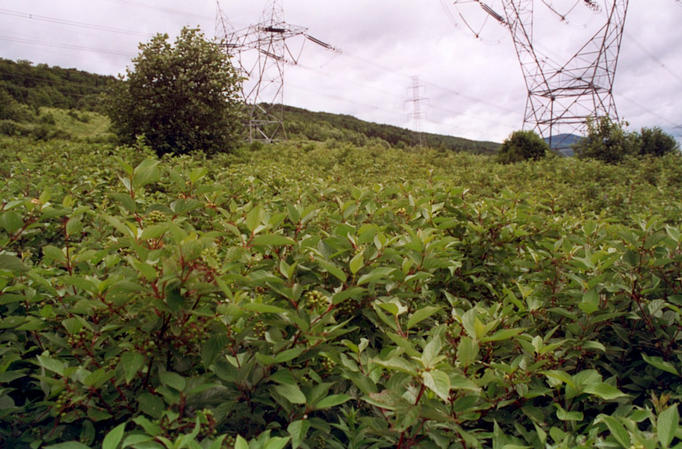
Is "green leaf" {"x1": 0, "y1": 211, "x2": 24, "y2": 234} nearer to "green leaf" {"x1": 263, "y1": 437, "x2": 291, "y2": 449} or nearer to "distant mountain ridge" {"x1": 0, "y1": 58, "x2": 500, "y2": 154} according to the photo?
"green leaf" {"x1": 263, "y1": 437, "x2": 291, "y2": 449}

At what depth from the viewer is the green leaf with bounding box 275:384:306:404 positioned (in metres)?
0.87

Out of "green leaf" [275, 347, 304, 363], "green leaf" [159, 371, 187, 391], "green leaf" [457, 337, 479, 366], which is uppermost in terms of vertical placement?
"green leaf" [457, 337, 479, 366]

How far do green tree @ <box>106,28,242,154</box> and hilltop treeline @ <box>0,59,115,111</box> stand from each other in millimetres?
24332

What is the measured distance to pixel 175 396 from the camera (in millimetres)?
891

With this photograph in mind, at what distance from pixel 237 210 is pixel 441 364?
106 centimetres

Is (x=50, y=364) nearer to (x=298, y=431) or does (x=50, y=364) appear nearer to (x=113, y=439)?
(x=113, y=439)

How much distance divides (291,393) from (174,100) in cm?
1166

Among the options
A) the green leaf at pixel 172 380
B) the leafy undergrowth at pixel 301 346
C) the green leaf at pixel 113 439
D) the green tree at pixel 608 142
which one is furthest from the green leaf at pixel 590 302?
the green tree at pixel 608 142

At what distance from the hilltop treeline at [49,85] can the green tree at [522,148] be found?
3081 cm

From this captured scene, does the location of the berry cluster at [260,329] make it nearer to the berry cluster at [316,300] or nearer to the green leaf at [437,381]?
the berry cluster at [316,300]

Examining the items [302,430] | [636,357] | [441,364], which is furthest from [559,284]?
[302,430]

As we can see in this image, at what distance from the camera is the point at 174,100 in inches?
426

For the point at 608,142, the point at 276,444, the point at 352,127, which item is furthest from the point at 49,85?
the point at 276,444

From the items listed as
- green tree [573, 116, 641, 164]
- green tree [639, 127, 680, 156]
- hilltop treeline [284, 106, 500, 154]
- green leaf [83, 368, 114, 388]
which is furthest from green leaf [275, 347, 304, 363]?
hilltop treeline [284, 106, 500, 154]
